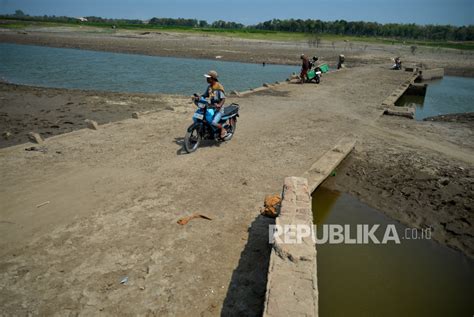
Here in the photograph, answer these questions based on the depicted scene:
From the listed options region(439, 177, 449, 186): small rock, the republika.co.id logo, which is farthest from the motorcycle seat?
region(439, 177, 449, 186): small rock

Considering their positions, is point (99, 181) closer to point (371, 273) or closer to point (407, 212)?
point (371, 273)

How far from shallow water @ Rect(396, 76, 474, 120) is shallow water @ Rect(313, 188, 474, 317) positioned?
11641 mm

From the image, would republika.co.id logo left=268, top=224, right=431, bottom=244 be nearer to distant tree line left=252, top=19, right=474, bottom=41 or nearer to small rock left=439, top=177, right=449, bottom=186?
small rock left=439, top=177, right=449, bottom=186

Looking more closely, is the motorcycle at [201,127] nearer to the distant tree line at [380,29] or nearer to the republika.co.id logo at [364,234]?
the republika.co.id logo at [364,234]

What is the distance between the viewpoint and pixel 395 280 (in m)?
4.62

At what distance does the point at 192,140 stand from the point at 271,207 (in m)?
3.42

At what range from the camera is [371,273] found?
4.75 metres

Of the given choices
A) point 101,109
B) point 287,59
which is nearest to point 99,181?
point 101,109

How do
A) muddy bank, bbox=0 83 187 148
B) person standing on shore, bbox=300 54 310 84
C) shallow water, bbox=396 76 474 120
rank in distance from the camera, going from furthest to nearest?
person standing on shore, bbox=300 54 310 84, shallow water, bbox=396 76 474 120, muddy bank, bbox=0 83 187 148

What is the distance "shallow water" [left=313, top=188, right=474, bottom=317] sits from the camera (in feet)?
13.7

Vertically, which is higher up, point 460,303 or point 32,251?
point 32,251

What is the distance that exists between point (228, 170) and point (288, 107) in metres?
6.99

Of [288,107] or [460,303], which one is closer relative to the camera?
[460,303]

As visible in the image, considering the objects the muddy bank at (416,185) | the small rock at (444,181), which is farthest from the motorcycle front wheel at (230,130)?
the small rock at (444,181)
